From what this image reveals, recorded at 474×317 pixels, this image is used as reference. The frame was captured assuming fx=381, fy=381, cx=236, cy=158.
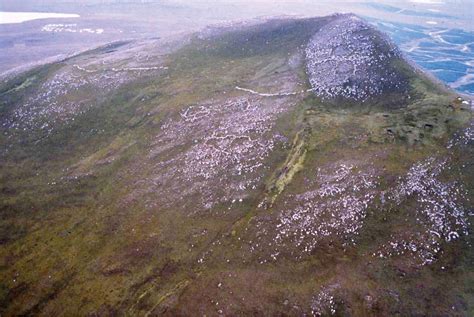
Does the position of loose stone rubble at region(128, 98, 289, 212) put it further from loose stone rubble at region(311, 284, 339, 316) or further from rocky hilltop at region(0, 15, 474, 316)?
loose stone rubble at region(311, 284, 339, 316)

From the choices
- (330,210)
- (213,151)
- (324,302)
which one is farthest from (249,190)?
(324,302)

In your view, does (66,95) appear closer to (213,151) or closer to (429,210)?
(213,151)

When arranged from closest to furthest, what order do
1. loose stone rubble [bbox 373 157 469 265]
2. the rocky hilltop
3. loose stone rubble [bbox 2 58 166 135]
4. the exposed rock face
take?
the rocky hilltop, loose stone rubble [bbox 373 157 469 265], the exposed rock face, loose stone rubble [bbox 2 58 166 135]

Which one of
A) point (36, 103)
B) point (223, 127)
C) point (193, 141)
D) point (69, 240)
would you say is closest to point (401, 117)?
point (223, 127)

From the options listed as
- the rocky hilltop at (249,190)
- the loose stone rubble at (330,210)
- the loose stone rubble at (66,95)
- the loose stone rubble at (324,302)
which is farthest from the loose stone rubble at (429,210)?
the loose stone rubble at (66,95)

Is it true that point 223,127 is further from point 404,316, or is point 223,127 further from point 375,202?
point 404,316

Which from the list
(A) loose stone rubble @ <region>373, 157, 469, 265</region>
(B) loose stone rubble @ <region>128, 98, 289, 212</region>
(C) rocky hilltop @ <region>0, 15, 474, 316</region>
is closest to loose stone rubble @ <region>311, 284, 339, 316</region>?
(C) rocky hilltop @ <region>0, 15, 474, 316</region>
